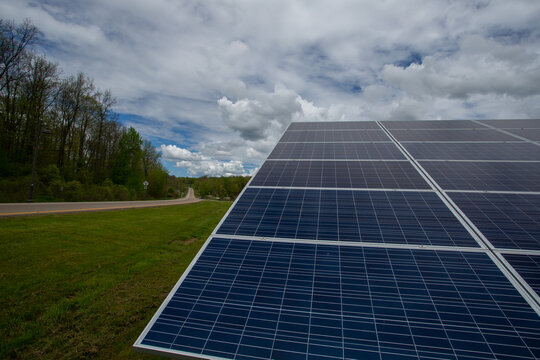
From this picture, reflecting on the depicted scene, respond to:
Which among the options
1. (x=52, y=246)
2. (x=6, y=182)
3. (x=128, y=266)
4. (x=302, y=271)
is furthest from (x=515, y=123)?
(x=6, y=182)

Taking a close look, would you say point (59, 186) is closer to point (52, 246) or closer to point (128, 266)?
point (52, 246)

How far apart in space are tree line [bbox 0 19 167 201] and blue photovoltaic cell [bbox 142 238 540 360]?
23435mm

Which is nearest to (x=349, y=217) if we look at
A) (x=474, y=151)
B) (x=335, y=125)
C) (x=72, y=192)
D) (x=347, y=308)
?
(x=347, y=308)

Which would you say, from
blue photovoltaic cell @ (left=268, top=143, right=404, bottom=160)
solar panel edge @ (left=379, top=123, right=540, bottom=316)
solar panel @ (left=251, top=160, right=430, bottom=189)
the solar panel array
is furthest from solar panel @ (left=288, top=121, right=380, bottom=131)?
solar panel edge @ (left=379, top=123, right=540, bottom=316)

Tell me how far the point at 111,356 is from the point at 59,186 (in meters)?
29.3

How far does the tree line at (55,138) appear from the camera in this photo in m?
24.6

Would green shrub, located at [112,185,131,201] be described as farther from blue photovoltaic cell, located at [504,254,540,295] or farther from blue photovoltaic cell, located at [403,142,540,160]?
blue photovoltaic cell, located at [504,254,540,295]

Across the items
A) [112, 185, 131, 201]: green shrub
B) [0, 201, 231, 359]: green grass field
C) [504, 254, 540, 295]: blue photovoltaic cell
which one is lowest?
[0, 201, 231, 359]: green grass field

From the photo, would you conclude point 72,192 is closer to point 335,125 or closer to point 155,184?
point 155,184

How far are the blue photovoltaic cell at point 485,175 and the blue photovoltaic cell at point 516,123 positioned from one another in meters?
6.57

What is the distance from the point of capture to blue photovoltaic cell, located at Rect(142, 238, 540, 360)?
3.04 meters

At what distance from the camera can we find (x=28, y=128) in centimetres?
2809

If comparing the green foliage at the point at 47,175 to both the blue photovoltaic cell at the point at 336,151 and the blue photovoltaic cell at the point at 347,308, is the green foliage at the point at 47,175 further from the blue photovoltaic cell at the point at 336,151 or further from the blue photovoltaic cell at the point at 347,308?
the blue photovoltaic cell at the point at 347,308

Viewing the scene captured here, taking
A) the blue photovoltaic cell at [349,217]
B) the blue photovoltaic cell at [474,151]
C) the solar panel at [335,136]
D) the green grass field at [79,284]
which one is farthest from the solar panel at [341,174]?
the green grass field at [79,284]
